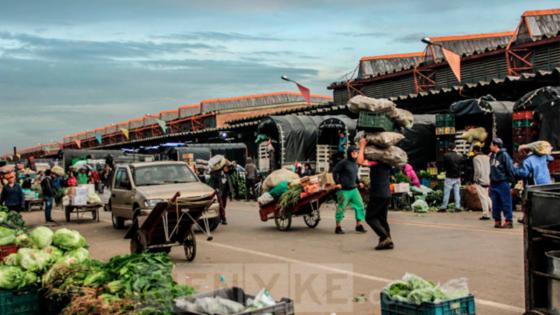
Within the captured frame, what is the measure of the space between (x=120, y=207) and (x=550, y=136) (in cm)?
1204

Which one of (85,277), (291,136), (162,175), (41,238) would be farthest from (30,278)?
(291,136)

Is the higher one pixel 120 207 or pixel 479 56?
pixel 479 56

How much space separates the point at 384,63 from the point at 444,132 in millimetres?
19730

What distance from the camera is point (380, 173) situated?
1213 cm

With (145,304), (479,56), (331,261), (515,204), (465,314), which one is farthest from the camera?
(479,56)

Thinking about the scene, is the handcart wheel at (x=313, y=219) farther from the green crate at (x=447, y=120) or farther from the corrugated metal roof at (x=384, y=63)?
the corrugated metal roof at (x=384, y=63)

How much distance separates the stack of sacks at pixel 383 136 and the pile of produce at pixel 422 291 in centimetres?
690

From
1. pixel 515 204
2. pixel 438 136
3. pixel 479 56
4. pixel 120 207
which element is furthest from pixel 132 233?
pixel 479 56

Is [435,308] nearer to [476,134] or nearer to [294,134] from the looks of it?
[476,134]

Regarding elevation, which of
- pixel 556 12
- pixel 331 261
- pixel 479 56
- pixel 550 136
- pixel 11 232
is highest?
pixel 556 12

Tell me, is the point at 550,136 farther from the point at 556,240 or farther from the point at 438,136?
the point at 556,240

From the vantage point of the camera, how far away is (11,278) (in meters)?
6.82

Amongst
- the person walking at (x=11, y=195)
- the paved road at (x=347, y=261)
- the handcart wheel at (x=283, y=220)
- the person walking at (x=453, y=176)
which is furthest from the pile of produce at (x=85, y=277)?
the person walking at (x=453, y=176)

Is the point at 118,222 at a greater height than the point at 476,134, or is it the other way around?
the point at 476,134
